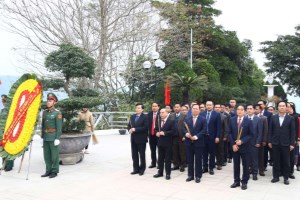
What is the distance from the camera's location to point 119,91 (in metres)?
18.8

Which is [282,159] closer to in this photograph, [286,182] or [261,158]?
[286,182]

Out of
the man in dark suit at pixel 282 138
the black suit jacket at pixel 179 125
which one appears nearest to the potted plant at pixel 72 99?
the black suit jacket at pixel 179 125

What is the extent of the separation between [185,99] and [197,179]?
1111cm

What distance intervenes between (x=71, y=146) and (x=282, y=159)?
4458 millimetres

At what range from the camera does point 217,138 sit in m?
7.08

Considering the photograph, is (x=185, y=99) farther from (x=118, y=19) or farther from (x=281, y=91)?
(x=281, y=91)

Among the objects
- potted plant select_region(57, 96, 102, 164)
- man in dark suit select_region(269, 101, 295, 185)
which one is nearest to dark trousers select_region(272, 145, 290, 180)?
man in dark suit select_region(269, 101, 295, 185)

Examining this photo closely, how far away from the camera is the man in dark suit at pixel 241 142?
5879 mm

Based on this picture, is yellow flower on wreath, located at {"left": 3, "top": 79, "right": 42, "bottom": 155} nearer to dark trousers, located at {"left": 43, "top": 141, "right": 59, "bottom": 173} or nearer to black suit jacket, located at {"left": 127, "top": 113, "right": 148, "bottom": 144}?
dark trousers, located at {"left": 43, "top": 141, "right": 59, "bottom": 173}

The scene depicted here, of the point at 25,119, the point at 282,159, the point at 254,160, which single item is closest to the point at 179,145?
the point at 254,160

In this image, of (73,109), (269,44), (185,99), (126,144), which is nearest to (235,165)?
(73,109)

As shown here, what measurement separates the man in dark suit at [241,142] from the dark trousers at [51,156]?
3.41 metres

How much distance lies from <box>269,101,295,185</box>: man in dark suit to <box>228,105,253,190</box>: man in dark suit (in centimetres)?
65

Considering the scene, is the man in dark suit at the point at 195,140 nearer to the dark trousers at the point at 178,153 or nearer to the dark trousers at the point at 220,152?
the dark trousers at the point at 178,153
